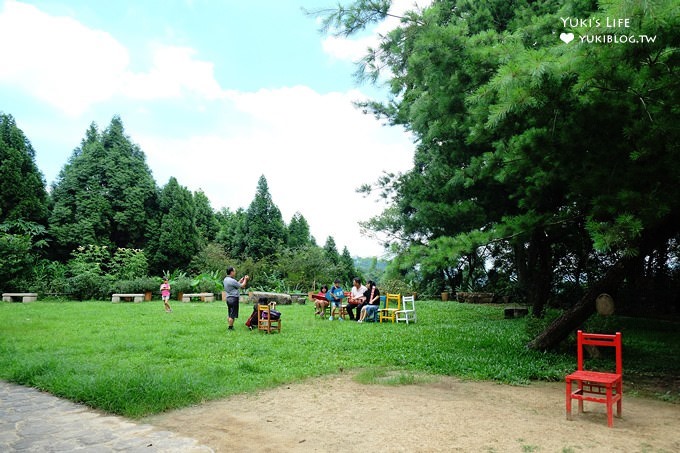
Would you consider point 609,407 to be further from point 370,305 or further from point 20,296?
point 20,296

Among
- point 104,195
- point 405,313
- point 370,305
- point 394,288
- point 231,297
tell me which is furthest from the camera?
point 104,195

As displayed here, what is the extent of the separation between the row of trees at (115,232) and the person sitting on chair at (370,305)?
1052 centimetres

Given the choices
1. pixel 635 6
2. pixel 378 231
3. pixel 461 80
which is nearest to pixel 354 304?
pixel 378 231

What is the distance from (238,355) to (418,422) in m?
4.26

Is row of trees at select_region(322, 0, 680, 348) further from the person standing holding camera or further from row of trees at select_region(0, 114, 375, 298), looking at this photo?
row of trees at select_region(0, 114, 375, 298)

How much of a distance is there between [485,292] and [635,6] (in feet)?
60.9

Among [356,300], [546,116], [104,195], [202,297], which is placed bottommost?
[202,297]

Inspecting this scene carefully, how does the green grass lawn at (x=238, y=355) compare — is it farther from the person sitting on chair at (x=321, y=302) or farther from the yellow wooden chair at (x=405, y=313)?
the person sitting on chair at (x=321, y=302)

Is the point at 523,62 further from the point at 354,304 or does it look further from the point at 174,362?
the point at 354,304

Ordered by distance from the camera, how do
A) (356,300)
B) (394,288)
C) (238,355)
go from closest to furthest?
(238,355), (356,300), (394,288)

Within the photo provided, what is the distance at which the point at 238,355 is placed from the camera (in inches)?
315

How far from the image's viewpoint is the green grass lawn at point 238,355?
5.66m

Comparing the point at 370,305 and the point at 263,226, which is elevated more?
the point at 263,226

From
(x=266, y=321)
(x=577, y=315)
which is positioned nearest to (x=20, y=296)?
(x=266, y=321)
